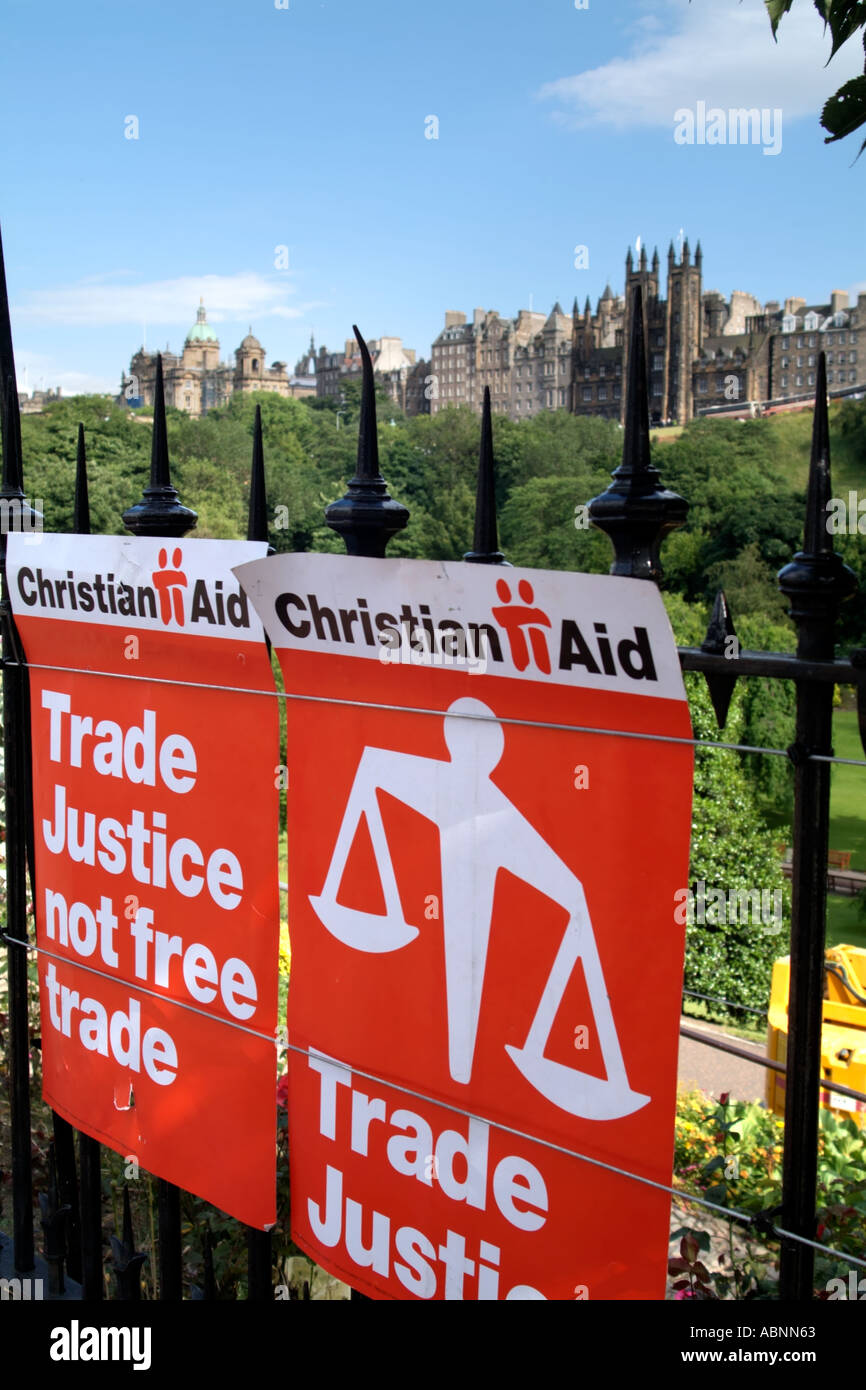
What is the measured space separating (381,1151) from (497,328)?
126 meters

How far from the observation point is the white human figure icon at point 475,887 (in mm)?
2434

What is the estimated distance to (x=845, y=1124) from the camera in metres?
6.14

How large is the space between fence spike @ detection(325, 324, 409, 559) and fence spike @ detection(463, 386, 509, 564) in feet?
0.59

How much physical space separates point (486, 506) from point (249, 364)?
14374 cm

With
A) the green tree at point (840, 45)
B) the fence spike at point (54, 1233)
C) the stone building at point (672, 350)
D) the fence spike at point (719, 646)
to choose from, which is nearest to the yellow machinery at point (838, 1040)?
the fence spike at point (54, 1233)

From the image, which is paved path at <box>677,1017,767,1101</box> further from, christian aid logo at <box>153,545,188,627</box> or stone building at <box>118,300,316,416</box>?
stone building at <box>118,300,316,416</box>

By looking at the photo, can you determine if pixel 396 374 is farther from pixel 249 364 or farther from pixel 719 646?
pixel 719 646

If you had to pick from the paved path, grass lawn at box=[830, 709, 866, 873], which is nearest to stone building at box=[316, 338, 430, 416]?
grass lawn at box=[830, 709, 866, 873]

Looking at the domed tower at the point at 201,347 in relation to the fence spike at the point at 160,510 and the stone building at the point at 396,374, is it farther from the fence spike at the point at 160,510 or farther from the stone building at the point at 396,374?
the fence spike at the point at 160,510

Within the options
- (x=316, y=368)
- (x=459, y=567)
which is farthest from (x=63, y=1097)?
(x=316, y=368)

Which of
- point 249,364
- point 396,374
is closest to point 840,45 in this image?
point 396,374

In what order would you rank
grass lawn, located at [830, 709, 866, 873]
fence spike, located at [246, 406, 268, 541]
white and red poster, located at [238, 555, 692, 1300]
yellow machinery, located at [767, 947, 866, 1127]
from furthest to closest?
1. grass lawn, located at [830, 709, 866, 873]
2. yellow machinery, located at [767, 947, 866, 1127]
3. fence spike, located at [246, 406, 268, 541]
4. white and red poster, located at [238, 555, 692, 1300]

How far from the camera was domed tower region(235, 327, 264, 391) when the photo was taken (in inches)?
5522
